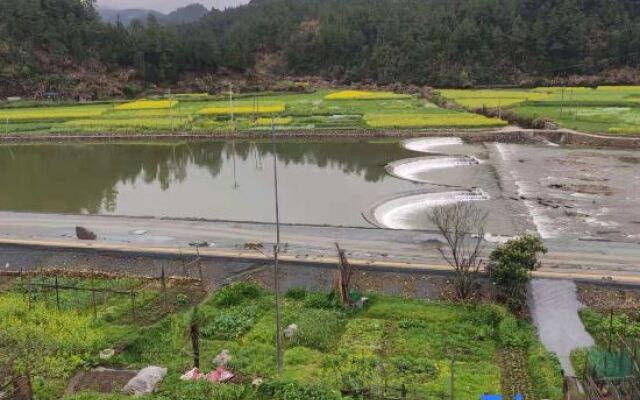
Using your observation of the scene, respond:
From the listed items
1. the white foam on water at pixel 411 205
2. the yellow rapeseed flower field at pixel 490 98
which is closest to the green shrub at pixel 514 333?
the white foam on water at pixel 411 205

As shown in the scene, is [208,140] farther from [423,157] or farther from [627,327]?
[627,327]

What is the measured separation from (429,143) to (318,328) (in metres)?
32.5

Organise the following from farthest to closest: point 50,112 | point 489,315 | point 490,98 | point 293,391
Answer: point 490,98, point 50,112, point 489,315, point 293,391

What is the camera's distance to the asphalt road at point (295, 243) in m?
20.2

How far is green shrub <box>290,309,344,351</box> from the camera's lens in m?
16.1

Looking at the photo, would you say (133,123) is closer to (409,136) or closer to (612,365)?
(409,136)

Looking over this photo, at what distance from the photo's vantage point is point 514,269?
17516 mm

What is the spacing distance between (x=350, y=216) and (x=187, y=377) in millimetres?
15669

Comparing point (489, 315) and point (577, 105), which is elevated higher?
point (577, 105)

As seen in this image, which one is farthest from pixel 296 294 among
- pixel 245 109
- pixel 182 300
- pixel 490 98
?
pixel 490 98

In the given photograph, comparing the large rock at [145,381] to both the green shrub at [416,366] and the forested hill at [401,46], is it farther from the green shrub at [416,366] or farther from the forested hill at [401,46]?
the forested hill at [401,46]

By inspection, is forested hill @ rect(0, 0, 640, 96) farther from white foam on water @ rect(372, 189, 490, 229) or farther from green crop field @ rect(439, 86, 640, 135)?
white foam on water @ rect(372, 189, 490, 229)

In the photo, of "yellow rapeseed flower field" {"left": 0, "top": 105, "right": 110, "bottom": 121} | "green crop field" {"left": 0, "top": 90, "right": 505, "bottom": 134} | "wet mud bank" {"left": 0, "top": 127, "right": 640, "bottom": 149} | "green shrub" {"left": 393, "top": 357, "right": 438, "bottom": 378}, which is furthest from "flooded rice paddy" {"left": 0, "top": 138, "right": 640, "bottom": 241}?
"yellow rapeseed flower field" {"left": 0, "top": 105, "right": 110, "bottom": 121}

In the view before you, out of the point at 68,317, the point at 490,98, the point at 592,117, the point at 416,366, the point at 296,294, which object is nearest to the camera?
the point at 416,366
